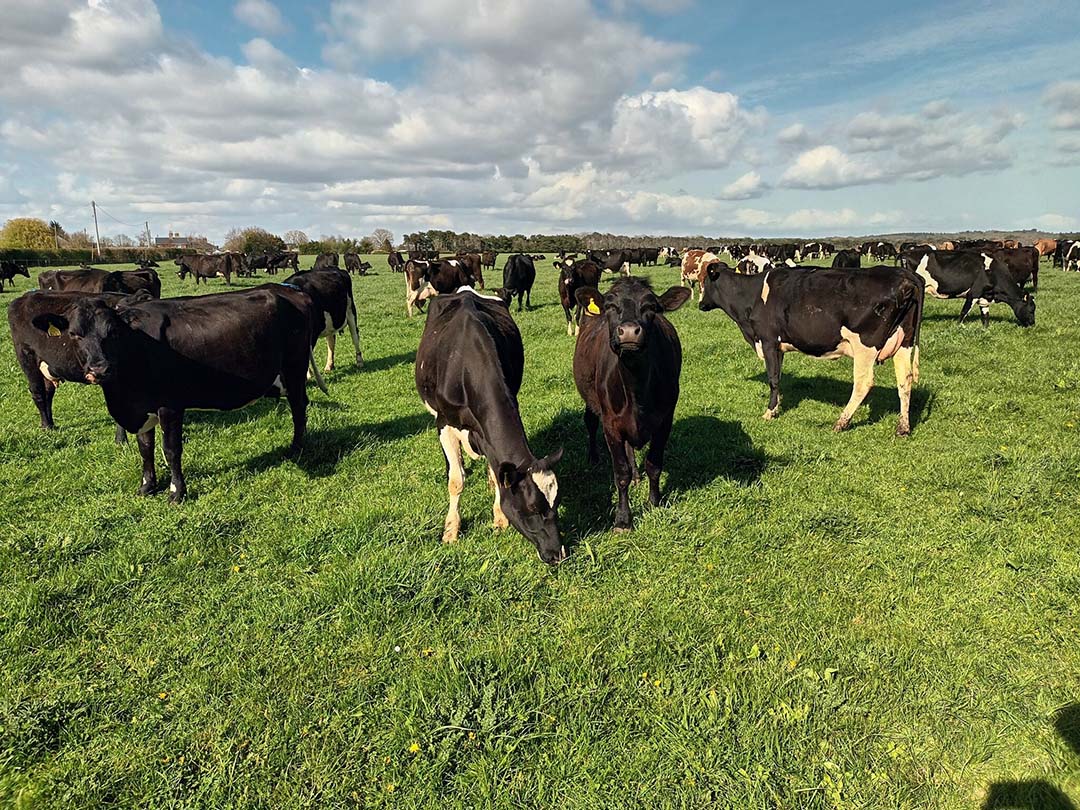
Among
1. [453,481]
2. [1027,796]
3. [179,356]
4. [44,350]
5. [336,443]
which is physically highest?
[179,356]

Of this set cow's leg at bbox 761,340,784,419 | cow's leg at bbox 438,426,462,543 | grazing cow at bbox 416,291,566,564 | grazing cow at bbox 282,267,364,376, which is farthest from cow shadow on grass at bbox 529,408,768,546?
grazing cow at bbox 282,267,364,376

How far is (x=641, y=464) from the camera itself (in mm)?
6879

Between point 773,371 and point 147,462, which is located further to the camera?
point 773,371

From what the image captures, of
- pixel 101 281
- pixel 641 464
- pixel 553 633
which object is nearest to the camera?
pixel 553 633

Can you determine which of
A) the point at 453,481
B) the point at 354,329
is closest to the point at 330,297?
the point at 354,329

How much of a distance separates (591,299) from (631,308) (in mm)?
693

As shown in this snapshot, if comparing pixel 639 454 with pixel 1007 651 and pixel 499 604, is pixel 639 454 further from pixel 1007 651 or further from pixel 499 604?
pixel 1007 651

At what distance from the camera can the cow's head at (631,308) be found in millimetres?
4547

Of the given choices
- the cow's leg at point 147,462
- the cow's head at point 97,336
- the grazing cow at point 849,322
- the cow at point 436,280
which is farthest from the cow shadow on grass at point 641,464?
the cow at point 436,280

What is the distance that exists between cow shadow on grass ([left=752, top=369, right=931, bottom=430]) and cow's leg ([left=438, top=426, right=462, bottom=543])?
18.1ft

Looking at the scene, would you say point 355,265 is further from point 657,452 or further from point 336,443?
point 657,452

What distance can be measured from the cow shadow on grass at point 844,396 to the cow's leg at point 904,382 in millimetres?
306

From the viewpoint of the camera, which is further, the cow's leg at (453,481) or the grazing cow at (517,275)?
the grazing cow at (517,275)

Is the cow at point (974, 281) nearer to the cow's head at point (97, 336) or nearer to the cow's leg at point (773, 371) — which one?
the cow's leg at point (773, 371)
